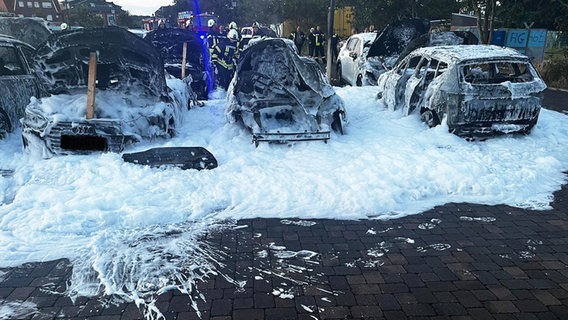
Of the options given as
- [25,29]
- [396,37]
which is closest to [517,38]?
[396,37]

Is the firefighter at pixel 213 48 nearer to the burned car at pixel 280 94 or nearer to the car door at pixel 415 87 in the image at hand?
the burned car at pixel 280 94

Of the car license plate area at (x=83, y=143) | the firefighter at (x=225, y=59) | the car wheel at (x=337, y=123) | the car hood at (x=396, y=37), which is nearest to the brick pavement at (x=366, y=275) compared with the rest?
the car license plate area at (x=83, y=143)

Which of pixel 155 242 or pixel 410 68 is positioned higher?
pixel 410 68

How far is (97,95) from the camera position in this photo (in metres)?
6.23

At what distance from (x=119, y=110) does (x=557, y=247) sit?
5.91 meters

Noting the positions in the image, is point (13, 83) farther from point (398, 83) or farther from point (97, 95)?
point (398, 83)

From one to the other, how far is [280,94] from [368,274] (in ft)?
12.7

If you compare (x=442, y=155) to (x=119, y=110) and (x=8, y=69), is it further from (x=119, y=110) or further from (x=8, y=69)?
(x=8, y=69)

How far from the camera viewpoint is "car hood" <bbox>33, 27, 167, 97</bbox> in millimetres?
5984

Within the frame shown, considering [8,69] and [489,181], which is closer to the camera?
[489,181]

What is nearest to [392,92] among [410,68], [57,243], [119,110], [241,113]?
[410,68]

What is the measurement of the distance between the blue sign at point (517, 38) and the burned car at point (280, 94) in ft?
44.8

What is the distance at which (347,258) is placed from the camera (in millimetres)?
3562

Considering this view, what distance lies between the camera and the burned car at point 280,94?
636cm
